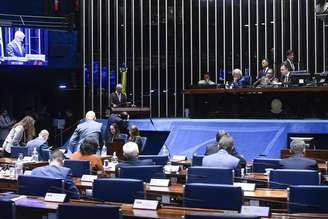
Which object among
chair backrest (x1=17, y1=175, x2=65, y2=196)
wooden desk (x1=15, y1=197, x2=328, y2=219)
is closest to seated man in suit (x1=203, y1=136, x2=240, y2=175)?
chair backrest (x1=17, y1=175, x2=65, y2=196)

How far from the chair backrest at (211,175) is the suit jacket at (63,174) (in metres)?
1.33

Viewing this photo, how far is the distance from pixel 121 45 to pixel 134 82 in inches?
55.0

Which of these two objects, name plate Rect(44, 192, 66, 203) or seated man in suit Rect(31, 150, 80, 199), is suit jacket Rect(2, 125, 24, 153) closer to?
seated man in suit Rect(31, 150, 80, 199)

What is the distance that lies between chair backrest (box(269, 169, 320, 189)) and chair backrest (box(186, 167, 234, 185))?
17.9 inches

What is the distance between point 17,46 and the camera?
1920 centimetres

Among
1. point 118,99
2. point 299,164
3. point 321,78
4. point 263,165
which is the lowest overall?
point 263,165

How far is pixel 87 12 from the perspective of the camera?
2039 cm

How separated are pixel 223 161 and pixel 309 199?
2.13 m

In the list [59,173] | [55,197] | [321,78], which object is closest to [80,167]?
[59,173]

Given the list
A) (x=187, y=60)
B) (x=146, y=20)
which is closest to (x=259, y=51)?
(x=187, y=60)

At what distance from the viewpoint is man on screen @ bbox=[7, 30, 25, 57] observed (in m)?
19.1

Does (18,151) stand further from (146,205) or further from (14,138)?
(146,205)

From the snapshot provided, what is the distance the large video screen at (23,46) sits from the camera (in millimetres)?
18969

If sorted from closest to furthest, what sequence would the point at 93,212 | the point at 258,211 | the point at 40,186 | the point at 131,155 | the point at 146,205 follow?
1. the point at 93,212
2. the point at 258,211
3. the point at 146,205
4. the point at 40,186
5. the point at 131,155
